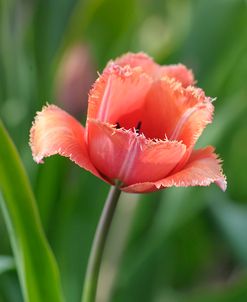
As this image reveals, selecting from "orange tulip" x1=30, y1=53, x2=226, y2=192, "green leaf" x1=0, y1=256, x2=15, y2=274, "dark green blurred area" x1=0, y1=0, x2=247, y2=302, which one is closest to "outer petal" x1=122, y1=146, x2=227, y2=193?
"orange tulip" x1=30, y1=53, x2=226, y2=192

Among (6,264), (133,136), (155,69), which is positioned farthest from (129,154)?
(6,264)

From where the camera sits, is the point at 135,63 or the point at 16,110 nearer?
the point at 135,63

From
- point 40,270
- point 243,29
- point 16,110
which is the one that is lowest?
point 40,270

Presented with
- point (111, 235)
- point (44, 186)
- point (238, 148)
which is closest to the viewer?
point (44, 186)

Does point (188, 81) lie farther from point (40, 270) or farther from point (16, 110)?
point (16, 110)

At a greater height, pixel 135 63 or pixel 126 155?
pixel 135 63

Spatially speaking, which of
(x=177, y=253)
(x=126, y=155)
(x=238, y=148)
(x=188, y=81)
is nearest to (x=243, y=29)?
(x=238, y=148)

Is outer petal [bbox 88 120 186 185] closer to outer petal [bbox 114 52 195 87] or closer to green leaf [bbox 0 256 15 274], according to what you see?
outer petal [bbox 114 52 195 87]
